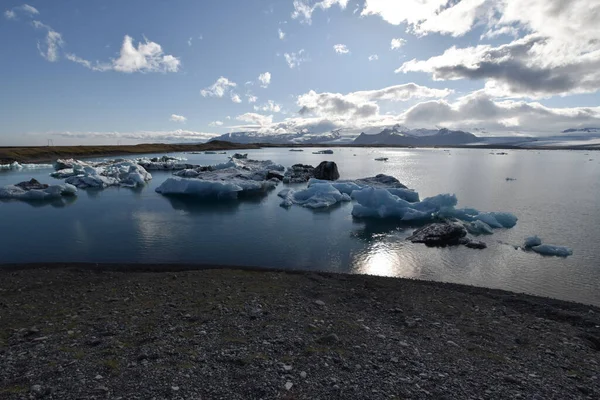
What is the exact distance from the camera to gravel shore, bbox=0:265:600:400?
4.66 meters

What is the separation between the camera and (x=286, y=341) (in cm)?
584

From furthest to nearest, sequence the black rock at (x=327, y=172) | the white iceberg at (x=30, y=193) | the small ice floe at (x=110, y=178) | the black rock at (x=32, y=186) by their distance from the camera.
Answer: the black rock at (x=327, y=172) < the small ice floe at (x=110, y=178) < the black rock at (x=32, y=186) < the white iceberg at (x=30, y=193)

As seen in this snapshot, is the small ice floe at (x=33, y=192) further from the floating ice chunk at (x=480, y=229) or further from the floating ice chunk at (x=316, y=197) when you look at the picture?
the floating ice chunk at (x=480, y=229)

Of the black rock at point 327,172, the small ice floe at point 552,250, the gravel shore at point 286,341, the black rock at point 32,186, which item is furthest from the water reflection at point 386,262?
the black rock at point 32,186

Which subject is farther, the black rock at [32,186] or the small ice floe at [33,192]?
the black rock at [32,186]

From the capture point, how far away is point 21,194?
25031mm

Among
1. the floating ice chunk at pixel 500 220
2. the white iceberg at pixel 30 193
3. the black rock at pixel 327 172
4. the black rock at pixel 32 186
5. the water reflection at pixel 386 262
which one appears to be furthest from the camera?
the black rock at pixel 327 172

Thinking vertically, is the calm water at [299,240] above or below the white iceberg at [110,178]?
below

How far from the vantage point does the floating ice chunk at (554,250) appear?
41.8 ft

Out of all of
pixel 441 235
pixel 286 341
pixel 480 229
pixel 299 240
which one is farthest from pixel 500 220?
pixel 286 341

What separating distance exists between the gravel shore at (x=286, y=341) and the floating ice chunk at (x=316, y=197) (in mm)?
13550

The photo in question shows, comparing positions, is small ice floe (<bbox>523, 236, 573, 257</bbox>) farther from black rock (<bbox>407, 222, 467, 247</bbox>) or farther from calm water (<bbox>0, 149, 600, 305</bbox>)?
black rock (<bbox>407, 222, 467, 247</bbox>)

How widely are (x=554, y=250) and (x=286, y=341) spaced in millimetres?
12029

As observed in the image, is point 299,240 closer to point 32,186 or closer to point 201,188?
point 201,188
